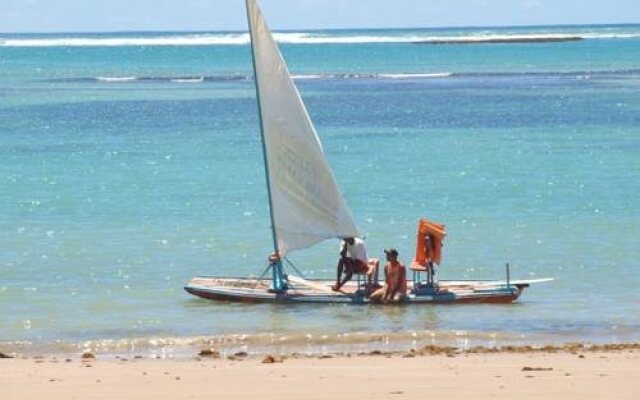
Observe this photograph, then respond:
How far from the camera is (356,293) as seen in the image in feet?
79.8

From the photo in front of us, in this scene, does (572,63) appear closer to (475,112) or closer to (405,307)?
(475,112)

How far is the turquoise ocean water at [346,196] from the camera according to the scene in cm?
2295

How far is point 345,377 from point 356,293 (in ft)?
25.4

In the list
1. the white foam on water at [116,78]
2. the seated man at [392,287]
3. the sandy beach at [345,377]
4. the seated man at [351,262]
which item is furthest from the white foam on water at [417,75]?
the sandy beach at [345,377]

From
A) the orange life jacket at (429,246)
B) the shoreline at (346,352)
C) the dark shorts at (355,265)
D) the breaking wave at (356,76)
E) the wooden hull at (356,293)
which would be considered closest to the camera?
the shoreline at (346,352)

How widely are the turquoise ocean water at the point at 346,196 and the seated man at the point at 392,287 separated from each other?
0.24 metres

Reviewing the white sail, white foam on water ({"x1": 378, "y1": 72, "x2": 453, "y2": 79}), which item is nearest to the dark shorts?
the white sail

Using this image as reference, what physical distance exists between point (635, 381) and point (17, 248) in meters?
17.6

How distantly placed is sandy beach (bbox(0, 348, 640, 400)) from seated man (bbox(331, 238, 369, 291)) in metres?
5.58

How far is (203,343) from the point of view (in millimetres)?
21109

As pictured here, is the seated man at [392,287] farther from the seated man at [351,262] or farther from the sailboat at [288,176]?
the sailboat at [288,176]

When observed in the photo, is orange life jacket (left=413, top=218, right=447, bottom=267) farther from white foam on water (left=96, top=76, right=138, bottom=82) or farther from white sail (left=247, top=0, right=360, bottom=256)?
white foam on water (left=96, top=76, right=138, bottom=82)

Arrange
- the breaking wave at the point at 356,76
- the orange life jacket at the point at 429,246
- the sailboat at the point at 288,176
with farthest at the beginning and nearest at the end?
the breaking wave at the point at 356,76
the sailboat at the point at 288,176
the orange life jacket at the point at 429,246

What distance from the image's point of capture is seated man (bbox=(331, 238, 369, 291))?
80.5ft
